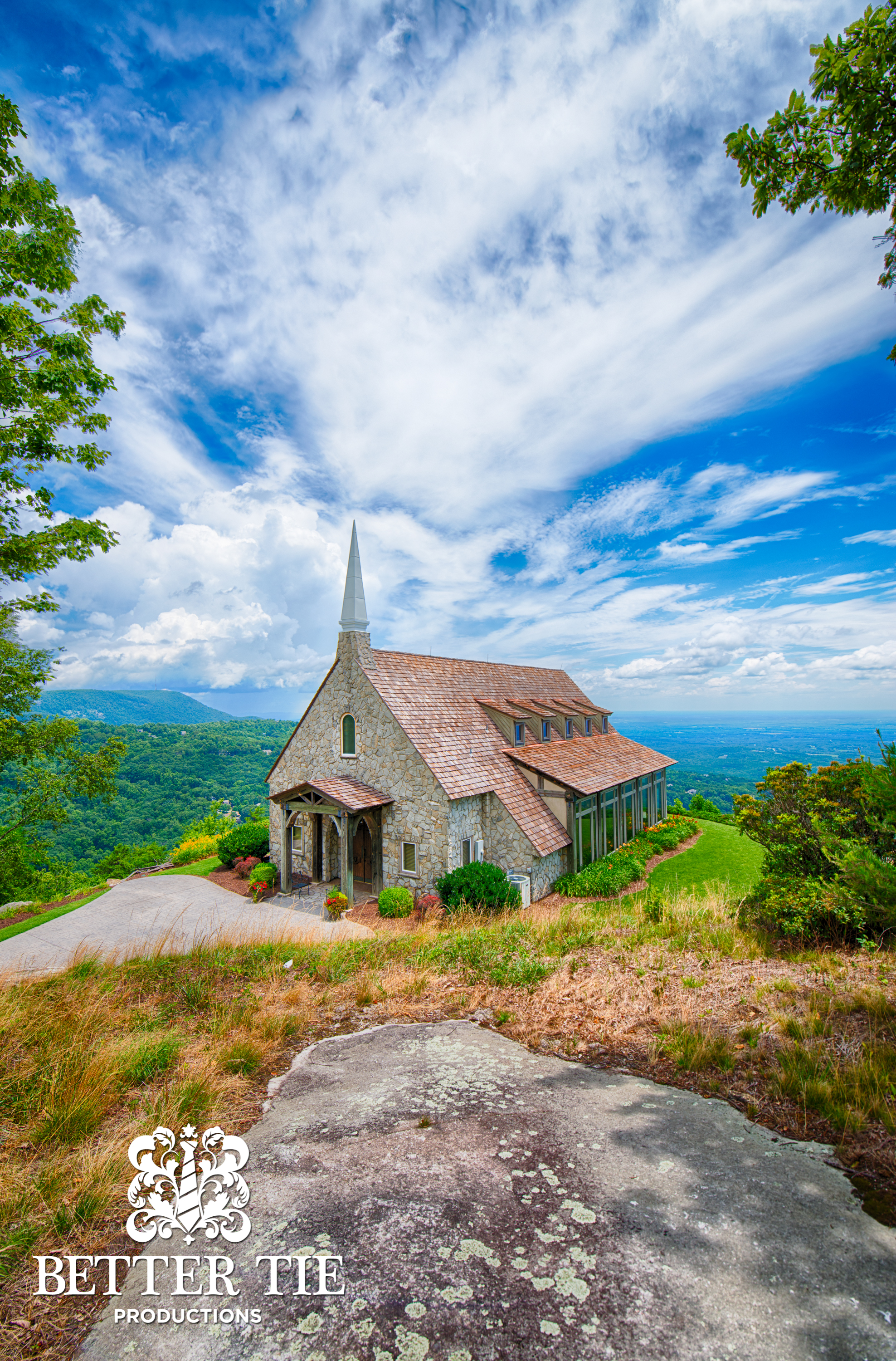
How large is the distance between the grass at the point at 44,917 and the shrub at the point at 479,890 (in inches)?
492

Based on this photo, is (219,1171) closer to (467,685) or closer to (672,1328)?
(672,1328)

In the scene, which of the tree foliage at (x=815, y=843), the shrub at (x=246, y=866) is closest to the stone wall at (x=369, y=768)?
the shrub at (x=246, y=866)

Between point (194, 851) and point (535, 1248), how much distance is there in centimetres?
2611

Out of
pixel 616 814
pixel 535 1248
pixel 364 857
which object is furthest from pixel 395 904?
pixel 535 1248

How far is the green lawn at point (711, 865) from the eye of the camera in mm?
18391

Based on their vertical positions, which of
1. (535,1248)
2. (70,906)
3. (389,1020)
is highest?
(535,1248)

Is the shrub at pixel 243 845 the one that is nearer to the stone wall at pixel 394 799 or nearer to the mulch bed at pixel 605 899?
the stone wall at pixel 394 799

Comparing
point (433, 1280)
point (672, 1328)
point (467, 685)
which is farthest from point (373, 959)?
point (467, 685)

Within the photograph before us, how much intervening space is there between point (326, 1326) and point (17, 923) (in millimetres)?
21252

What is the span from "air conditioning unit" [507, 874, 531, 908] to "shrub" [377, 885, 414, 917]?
3.03 metres

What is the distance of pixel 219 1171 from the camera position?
3.34 metres

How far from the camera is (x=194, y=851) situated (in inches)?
979

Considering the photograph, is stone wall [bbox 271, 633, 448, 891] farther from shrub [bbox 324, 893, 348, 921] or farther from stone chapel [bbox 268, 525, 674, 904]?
shrub [bbox 324, 893, 348, 921]

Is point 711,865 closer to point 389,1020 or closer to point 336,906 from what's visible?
point 336,906
